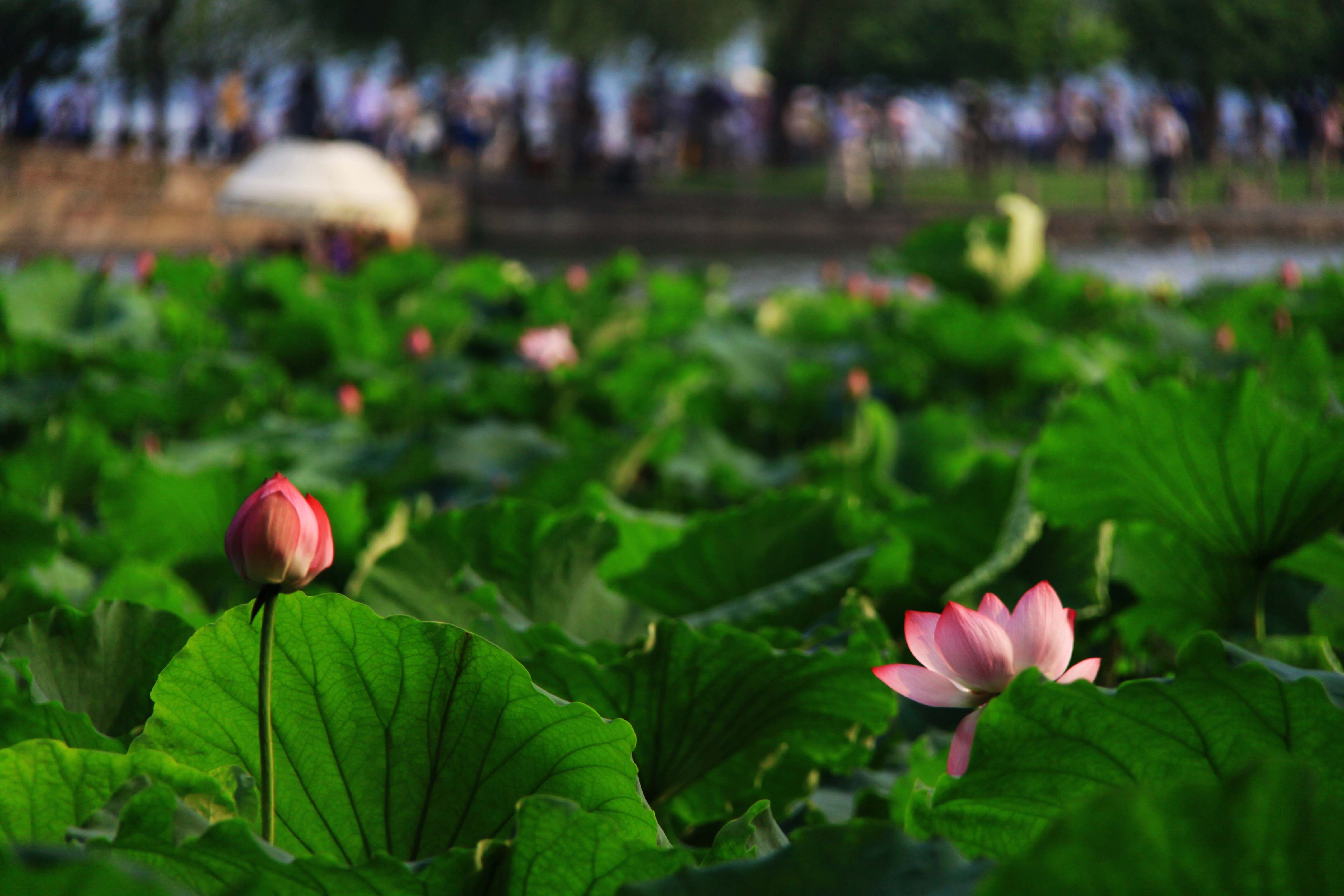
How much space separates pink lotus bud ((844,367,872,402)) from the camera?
2.04 metres

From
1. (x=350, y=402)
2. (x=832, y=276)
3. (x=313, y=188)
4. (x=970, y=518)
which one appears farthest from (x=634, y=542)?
(x=313, y=188)

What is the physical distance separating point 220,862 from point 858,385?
5.42ft

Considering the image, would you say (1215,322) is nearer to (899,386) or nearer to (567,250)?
(899,386)

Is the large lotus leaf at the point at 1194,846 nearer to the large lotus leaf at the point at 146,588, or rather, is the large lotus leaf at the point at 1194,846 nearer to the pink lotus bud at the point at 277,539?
the pink lotus bud at the point at 277,539

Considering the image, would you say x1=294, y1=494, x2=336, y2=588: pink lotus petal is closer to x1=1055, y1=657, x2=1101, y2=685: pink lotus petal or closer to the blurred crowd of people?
x1=1055, y1=657, x2=1101, y2=685: pink lotus petal

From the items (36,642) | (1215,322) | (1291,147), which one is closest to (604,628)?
(36,642)

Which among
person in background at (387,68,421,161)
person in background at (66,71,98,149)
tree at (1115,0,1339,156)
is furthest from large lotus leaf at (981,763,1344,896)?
person in background at (387,68,421,161)

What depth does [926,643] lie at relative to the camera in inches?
24.9

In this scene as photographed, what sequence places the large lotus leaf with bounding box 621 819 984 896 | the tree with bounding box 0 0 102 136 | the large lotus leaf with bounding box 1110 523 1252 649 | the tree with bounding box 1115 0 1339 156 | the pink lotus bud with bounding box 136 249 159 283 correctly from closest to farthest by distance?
the large lotus leaf with bounding box 621 819 984 896 → the large lotus leaf with bounding box 1110 523 1252 649 → the tree with bounding box 1115 0 1339 156 → the tree with bounding box 0 0 102 136 → the pink lotus bud with bounding box 136 249 159 283

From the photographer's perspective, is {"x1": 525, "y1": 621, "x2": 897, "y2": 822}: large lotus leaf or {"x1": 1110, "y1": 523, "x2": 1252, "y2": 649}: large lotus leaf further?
{"x1": 1110, "y1": 523, "x2": 1252, "y2": 649}: large lotus leaf

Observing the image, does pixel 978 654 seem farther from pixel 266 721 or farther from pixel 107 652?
pixel 107 652

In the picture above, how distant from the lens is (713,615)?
0.96m

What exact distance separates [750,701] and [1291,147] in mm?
3446

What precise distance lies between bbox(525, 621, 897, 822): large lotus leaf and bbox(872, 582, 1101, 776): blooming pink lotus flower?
5.8 inches
